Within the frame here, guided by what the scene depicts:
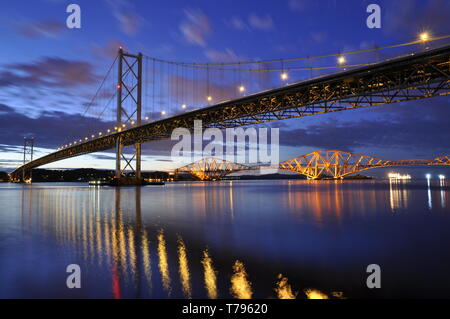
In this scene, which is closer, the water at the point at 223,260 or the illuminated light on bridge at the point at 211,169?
the water at the point at 223,260

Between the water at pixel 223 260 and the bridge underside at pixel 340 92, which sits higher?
the bridge underside at pixel 340 92

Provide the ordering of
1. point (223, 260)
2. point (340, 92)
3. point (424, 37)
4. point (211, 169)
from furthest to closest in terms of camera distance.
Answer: point (211, 169) → point (340, 92) → point (424, 37) → point (223, 260)

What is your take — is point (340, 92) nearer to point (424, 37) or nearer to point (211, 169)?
point (424, 37)

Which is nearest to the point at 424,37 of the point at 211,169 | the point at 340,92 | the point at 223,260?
the point at 340,92

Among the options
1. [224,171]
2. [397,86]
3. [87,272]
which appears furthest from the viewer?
[224,171]

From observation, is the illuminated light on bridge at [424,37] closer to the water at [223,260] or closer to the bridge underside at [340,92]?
the bridge underside at [340,92]

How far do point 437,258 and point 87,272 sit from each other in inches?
292

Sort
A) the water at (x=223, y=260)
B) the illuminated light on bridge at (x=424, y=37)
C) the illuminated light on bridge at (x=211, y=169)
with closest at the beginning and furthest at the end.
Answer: the water at (x=223, y=260), the illuminated light on bridge at (x=424, y=37), the illuminated light on bridge at (x=211, y=169)

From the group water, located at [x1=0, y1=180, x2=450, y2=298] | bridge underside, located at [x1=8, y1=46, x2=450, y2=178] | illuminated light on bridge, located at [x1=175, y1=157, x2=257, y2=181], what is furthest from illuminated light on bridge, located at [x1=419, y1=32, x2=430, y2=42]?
illuminated light on bridge, located at [x1=175, y1=157, x2=257, y2=181]

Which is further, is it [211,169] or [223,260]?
[211,169]

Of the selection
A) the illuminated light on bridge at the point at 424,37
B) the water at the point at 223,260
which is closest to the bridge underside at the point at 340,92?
the illuminated light on bridge at the point at 424,37

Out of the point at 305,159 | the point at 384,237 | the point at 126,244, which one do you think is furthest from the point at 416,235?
the point at 305,159

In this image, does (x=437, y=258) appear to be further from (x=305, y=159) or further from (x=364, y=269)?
(x=305, y=159)
